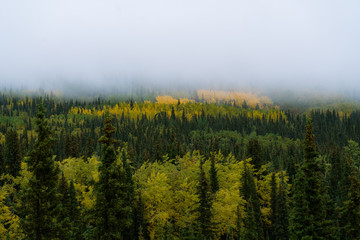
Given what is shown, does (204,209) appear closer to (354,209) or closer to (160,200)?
(160,200)

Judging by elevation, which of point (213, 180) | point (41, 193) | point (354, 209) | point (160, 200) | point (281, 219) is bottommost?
point (281, 219)

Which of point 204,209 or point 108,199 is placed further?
point 204,209

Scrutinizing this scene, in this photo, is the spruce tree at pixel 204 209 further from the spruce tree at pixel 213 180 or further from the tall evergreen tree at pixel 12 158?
the tall evergreen tree at pixel 12 158

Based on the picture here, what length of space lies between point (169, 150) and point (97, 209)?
182 feet

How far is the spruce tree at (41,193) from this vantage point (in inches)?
805

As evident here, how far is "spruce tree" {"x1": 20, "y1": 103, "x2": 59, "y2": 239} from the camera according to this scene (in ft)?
67.1

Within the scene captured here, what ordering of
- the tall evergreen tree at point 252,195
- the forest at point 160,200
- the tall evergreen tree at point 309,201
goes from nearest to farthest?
the forest at point 160,200
the tall evergreen tree at point 309,201
the tall evergreen tree at point 252,195

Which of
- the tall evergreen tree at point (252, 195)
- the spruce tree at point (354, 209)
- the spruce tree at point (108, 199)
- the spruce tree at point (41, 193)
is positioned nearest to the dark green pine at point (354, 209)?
the spruce tree at point (354, 209)

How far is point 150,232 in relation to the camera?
3944 centimetres

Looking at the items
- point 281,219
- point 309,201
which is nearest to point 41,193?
point 309,201

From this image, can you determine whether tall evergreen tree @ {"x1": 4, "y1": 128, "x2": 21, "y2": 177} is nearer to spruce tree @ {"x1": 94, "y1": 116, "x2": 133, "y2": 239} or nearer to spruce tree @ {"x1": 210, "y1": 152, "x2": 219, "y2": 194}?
spruce tree @ {"x1": 210, "y1": 152, "x2": 219, "y2": 194}

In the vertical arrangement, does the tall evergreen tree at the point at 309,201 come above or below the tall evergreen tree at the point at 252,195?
above

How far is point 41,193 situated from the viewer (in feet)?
67.3

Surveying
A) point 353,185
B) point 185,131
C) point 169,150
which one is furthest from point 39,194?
point 185,131
